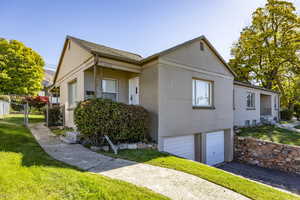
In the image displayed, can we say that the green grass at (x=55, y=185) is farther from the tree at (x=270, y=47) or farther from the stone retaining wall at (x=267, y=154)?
the tree at (x=270, y=47)

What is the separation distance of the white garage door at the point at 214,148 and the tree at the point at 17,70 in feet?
67.4

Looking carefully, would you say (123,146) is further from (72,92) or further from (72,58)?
(72,58)

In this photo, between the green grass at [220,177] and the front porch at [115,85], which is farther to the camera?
the front porch at [115,85]

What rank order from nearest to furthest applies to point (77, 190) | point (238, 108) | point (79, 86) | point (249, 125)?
point (77, 190), point (79, 86), point (238, 108), point (249, 125)

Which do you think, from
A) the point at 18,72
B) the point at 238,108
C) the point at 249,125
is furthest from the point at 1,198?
the point at 18,72

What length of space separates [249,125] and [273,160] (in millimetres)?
5699

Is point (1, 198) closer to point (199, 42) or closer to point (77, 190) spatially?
point (77, 190)

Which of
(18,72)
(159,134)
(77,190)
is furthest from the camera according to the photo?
(18,72)

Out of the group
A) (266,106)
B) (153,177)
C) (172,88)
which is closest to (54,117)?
(172,88)

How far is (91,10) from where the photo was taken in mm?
9477

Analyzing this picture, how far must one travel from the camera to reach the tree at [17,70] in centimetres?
1820

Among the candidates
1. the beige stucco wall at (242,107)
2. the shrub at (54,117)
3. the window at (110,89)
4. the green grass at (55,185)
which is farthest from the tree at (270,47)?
the green grass at (55,185)

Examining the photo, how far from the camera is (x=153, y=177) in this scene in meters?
4.04

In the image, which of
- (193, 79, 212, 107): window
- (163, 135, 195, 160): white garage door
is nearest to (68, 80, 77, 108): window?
(163, 135, 195, 160): white garage door
